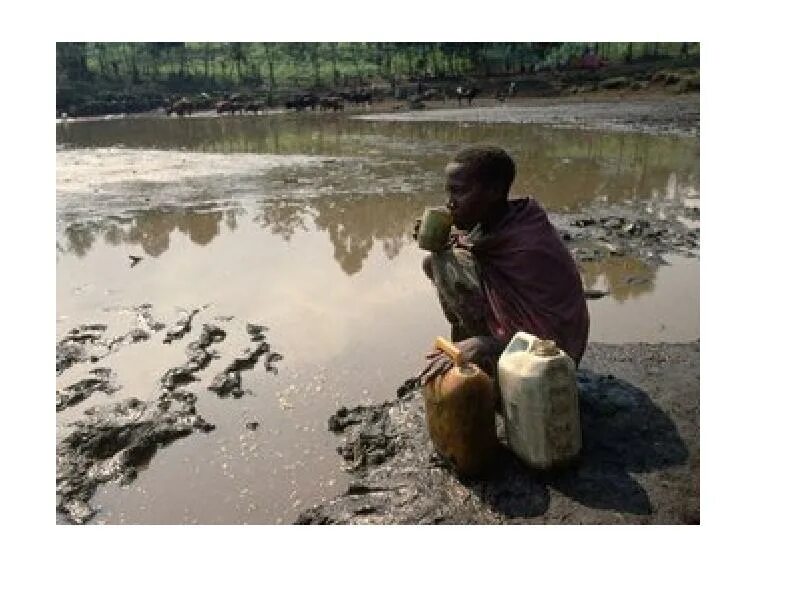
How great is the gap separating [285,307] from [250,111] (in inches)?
1198

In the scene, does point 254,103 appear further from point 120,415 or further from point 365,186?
point 120,415

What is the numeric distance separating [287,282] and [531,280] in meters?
3.49

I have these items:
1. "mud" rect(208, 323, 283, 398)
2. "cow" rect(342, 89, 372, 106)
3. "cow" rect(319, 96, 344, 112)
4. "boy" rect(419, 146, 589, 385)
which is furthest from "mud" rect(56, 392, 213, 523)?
"cow" rect(342, 89, 372, 106)

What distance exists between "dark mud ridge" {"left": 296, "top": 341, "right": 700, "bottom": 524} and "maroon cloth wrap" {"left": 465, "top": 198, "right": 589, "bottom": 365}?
54cm

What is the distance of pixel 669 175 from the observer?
11.3m

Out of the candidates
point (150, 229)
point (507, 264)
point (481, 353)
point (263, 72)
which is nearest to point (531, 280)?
point (507, 264)

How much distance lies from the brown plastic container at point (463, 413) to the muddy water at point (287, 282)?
66 cm

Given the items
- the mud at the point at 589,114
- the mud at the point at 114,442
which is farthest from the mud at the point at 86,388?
the mud at the point at 589,114

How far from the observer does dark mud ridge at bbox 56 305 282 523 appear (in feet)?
12.1

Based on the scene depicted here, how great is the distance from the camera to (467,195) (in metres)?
3.59

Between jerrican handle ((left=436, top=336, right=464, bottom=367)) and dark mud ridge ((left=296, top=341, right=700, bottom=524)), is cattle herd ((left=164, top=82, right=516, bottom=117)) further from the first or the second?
jerrican handle ((left=436, top=336, right=464, bottom=367))

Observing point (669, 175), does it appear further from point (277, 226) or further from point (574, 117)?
point (574, 117)

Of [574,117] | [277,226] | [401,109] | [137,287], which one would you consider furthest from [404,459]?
[401,109]
